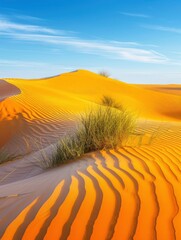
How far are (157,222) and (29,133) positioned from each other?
24.6ft

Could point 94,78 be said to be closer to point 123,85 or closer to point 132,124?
point 123,85

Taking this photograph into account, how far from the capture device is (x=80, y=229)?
2.93 metres

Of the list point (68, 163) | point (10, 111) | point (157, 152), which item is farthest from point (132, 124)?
point (10, 111)

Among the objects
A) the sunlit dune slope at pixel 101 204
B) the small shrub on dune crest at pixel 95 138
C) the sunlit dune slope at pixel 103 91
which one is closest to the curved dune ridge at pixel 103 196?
the sunlit dune slope at pixel 101 204

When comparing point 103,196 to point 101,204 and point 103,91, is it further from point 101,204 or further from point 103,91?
point 103,91

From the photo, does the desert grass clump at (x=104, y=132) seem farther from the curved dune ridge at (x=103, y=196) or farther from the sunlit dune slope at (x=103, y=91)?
the sunlit dune slope at (x=103, y=91)

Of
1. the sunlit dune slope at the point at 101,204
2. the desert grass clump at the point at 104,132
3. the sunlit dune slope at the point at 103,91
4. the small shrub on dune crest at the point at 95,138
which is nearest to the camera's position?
the sunlit dune slope at the point at 101,204

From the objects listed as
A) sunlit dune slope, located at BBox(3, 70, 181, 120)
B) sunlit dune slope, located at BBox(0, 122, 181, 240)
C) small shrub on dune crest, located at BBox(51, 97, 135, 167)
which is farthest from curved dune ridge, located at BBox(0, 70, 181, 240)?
sunlit dune slope, located at BBox(3, 70, 181, 120)

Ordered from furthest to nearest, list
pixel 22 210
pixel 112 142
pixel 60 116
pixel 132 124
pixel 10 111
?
pixel 10 111 → pixel 60 116 → pixel 132 124 → pixel 112 142 → pixel 22 210

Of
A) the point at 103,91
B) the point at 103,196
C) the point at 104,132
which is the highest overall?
the point at 104,132

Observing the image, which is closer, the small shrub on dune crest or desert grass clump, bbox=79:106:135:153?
the small shrub on dune crest

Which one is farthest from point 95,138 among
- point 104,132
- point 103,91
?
point 103,91

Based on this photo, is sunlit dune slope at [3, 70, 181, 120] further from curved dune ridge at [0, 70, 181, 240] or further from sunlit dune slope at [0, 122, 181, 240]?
sunlit dune slope at [0, 122, 181, 240]

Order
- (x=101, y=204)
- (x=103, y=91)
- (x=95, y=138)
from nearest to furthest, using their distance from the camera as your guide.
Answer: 1. (x=101, y=204)
2. (x=95, y=138)
3. (x=103, y=91)
